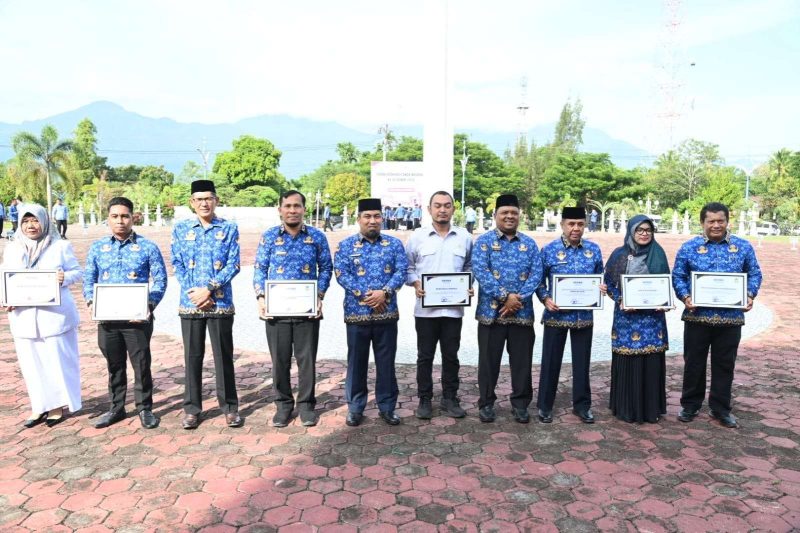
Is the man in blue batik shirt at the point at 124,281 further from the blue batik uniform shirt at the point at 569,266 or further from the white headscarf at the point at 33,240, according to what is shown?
the blue batik uniform shirt at the point at 569,266

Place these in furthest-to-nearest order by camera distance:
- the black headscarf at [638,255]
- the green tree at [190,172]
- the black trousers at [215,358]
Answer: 1. the green tree at [190,172]
2. the black headscarf at [638,255]
3. the black trousers at [215,358]

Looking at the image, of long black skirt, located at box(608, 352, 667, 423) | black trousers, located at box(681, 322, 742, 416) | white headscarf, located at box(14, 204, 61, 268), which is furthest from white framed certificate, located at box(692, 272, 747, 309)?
white headscarf, located at box(14, 204, 61, 268)

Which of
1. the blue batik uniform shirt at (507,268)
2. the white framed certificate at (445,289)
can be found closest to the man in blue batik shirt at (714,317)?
the blue batik uniform shirt at (507,268)

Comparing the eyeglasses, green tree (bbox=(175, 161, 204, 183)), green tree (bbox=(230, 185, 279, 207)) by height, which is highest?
green tree (bbox=(175, 161, 204, 183))

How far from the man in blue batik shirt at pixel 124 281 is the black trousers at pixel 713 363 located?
4213mm

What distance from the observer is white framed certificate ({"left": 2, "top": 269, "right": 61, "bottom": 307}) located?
454 centimetres

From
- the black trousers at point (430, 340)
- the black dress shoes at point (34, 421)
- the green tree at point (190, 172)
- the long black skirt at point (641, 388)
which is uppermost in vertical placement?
the green tree at point (190, 172)

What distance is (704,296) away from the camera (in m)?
4.70

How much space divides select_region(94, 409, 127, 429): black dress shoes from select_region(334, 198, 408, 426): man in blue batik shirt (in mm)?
1785

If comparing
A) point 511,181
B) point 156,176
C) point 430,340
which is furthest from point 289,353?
point 156,176

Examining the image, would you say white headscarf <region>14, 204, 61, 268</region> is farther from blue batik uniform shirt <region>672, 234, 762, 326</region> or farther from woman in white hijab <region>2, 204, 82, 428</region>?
blue batik uniform shirt <region>672, 234, 762, 326</region>

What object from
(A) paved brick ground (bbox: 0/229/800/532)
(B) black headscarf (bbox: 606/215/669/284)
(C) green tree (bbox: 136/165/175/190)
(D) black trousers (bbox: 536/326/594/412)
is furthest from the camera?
(C) green tree (bbox: 136/165/175/190)

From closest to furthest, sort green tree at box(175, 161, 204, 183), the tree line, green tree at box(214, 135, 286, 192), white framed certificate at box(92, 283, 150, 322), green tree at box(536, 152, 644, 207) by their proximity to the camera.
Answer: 1. white framed certificate at box(92, 283, 150, 322)
2. the tree line
3. green tree at box(536, 152, 644, 207)
4. green tree at box(214, 135, 286, 192)
5. green tree at box(175, 161, 204, 183)

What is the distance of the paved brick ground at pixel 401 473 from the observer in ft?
11.0
